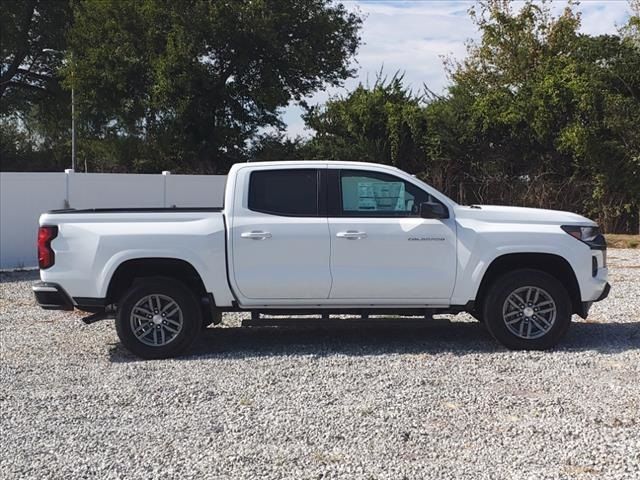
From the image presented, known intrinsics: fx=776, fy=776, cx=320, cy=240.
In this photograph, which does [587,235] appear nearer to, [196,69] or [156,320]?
[156,320]

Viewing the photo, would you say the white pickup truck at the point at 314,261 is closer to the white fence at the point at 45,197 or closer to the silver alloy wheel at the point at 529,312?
the silver alloy wheel at the point at 529,312

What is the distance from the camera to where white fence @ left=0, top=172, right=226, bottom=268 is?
15086 mm

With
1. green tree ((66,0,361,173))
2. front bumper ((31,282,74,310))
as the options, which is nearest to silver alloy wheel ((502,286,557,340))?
front bumper ((31,282,74,310))

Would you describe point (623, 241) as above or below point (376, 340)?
above

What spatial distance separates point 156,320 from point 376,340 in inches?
91.0

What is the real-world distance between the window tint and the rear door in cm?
32

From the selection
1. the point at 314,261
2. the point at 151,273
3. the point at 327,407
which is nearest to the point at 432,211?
the point at 314,261

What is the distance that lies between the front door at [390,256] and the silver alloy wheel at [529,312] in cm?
62

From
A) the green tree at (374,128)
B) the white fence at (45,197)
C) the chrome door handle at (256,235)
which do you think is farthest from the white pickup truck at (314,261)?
the green tree at (374,128)

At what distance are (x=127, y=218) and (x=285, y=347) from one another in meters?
2.06

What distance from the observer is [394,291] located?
7.56 metres

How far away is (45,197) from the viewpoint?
1538 cm

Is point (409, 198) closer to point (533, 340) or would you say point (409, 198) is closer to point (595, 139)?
point (533, 340)

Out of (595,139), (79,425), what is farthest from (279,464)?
(595,139)
